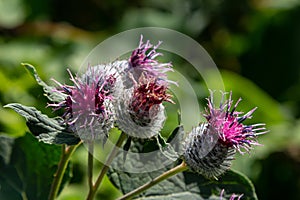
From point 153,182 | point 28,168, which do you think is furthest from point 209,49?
point 153,182

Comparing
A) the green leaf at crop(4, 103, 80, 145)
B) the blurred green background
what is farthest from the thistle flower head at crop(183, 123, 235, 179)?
the blurred green background

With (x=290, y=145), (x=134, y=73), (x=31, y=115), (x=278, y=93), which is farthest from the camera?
(x=278, y=93)

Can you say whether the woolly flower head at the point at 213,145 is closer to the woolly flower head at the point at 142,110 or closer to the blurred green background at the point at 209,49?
the woolly flower head at the point at 142,110

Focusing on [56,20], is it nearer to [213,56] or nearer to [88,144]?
[213,56]

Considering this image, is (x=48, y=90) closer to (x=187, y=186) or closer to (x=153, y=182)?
(x=153, y=182)

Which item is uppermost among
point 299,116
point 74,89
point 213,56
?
point 213,56

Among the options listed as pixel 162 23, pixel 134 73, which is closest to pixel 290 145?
pixel 162 23
